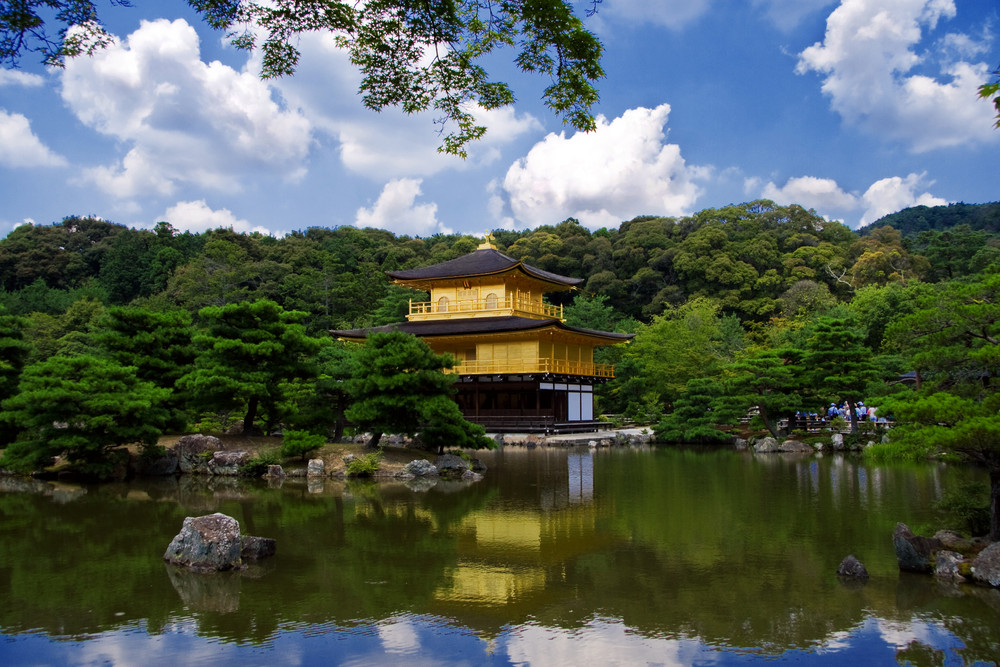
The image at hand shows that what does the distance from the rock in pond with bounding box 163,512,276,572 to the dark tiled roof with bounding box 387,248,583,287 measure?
21.5m

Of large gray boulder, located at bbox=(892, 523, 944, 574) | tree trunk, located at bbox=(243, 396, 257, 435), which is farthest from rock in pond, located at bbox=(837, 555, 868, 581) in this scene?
tree trunk, located at bbox=(243, 396, 257, 435)

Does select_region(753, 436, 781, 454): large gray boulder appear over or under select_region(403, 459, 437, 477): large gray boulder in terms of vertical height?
over

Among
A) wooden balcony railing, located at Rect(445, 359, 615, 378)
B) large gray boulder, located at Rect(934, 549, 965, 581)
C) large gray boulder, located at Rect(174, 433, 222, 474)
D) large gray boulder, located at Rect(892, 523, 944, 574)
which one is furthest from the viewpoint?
wooden balcony railing, located at Rect(445, 359, 615, 378)

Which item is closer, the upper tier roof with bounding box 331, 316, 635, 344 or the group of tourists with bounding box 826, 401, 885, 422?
the group of tourists with bounding box 826, 401, 885, 422

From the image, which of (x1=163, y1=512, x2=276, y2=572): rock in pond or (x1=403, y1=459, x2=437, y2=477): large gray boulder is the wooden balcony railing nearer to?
(x1=403, y1=459, x2=437, y2=477): large gray boulder

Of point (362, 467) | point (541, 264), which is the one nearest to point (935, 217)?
point (541, 264)

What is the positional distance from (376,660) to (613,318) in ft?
130

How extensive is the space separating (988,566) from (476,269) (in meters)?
24.4

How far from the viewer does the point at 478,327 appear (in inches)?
1098

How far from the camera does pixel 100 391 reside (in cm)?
1429

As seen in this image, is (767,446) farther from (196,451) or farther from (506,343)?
(196,451)

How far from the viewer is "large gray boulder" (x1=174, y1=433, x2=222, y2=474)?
15.9 meters

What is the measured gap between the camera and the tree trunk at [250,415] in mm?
17000

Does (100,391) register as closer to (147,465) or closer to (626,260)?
(147,465)
